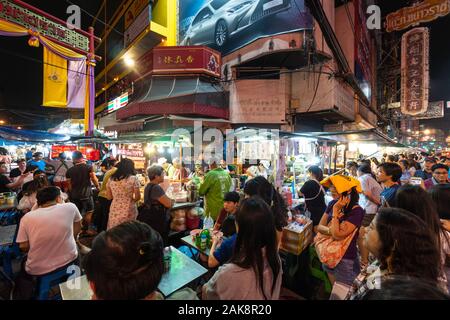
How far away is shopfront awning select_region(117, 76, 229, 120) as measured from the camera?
8.82 meters

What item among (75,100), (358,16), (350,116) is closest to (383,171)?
(350,116)

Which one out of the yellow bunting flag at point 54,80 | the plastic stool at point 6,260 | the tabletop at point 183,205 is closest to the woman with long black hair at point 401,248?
the tabletop at point 183,205

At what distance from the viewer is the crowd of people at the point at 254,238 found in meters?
1.26

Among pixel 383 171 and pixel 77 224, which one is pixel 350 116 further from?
pixel 77 224

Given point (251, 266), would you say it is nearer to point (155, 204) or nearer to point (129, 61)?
point (155, 204)

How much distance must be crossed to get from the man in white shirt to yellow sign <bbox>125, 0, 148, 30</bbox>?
1257 cm

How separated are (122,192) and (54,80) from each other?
7055 millimetres

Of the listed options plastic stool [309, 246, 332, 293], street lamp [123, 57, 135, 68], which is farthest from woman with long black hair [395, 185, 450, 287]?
street lamp [123, 57, 135, 68]

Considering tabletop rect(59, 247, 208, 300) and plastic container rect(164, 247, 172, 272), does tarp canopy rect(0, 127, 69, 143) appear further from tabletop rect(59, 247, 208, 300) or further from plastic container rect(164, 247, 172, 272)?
plastic container rect(164, 247, 172, 272)

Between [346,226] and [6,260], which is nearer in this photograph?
[346,226]

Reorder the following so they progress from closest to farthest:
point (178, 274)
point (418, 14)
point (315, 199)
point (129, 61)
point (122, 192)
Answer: point (178, 274) < point (122, 192) < point (315, 199) < point (129, 61) < point (418, 14)

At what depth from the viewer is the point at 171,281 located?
2379 millimetres

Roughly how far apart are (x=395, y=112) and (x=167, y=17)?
2915 centimetres

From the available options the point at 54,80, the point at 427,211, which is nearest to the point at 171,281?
the point at 427,211
